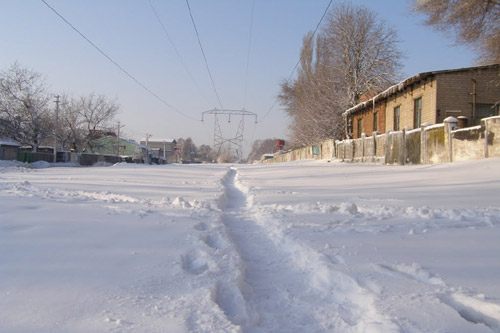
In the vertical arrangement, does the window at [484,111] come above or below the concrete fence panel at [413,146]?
above

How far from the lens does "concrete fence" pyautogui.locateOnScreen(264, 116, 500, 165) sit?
394 inches

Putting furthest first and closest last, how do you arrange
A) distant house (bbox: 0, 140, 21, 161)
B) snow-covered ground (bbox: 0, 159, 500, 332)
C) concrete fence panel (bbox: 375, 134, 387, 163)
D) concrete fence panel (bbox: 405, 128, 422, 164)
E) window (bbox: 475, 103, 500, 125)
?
distant house (bbox: 0, 140, 21, 161) < concrete fence panel (bbox: 375, 134, 387, 163) < window (bbox: 475, 103, 500, 125) < concrete fence panel (bbox: 405, 128, 422, 164) < snow-covered ground (bbox: 0, 159, 500, 332)

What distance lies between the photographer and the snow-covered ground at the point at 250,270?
2.20m

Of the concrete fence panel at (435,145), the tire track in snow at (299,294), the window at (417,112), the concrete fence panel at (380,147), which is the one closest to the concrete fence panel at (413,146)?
the concrete fence panel at (435,145)

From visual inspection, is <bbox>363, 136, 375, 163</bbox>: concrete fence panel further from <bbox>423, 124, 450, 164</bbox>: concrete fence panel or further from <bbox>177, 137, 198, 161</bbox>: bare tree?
<bbox>177, 137, 198, 161</bbox>: bare tree

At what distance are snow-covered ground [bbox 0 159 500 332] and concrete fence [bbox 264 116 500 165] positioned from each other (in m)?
5.52

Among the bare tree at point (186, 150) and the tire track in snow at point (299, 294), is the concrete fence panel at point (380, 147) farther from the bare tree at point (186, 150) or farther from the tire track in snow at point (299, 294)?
the bare tree at point (186, 150)

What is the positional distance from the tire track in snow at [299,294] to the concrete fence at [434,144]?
8780mm

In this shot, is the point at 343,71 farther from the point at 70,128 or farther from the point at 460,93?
the point at 70,128

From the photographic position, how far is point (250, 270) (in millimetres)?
3344

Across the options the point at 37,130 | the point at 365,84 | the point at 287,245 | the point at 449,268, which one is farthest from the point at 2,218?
the point at 37,130

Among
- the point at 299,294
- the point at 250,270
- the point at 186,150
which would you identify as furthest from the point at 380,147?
the point at 186,150

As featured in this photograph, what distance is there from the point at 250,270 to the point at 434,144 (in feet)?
37.3

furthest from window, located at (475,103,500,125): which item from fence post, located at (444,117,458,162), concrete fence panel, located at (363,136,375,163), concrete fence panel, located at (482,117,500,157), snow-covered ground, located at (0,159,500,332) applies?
snow-covered ground, located at (0,159,500,332)
